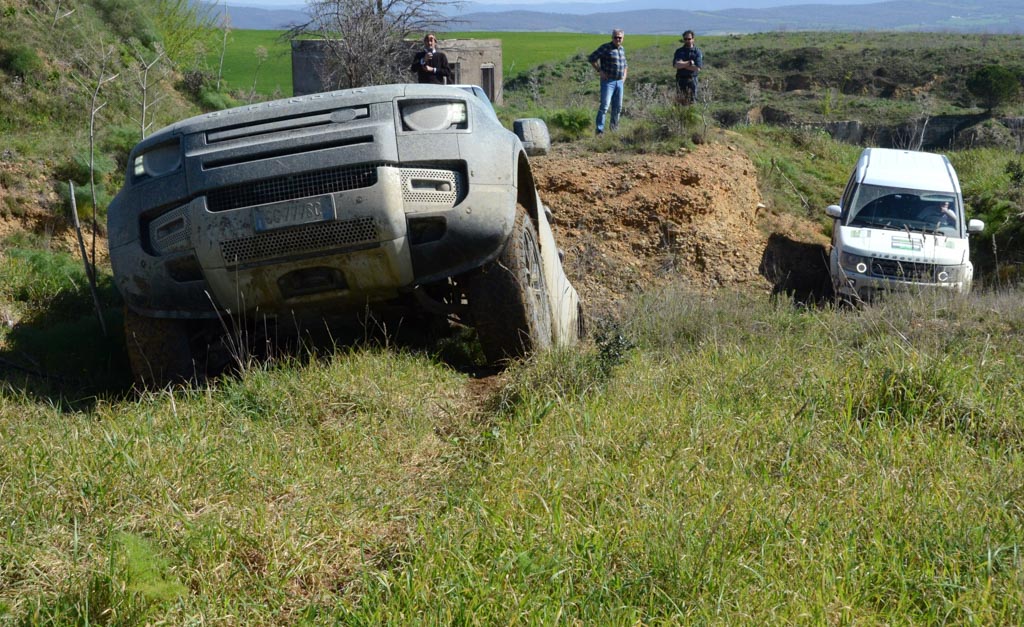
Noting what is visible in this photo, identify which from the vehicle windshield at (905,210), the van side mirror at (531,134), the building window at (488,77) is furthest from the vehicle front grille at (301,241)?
the building window at (488,77)

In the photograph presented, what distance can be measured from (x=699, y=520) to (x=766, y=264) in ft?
38.2

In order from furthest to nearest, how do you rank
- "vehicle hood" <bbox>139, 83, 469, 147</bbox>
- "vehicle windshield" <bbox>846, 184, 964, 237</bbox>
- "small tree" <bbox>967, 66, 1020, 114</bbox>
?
"small tree" <bbox>967, 66, 1020, 114</bbox> → "vehicle windshield" <bbox>846, 184, 964, 237</bbox> → "vehicle hood" <bbox>139, 83, 469, 147</bbox>

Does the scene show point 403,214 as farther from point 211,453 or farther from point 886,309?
point 886,309

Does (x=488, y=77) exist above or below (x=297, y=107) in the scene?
below

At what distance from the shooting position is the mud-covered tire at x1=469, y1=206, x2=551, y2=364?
17.6ft

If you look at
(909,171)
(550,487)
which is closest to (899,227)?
(909,171)

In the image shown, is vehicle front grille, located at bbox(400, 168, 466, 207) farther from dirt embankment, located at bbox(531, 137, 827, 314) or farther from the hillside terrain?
dirt embankment, located at bbox(531, 137, 827, 314)

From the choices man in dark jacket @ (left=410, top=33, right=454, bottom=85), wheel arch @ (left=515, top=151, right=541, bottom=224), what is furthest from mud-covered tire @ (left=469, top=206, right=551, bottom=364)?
man in dark jacket @ (left=410, top=33, right=454, bottom=85)

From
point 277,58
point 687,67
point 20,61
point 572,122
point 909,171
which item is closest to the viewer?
point 20,61

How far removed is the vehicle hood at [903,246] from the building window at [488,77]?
90.6 ft

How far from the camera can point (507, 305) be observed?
5363mm

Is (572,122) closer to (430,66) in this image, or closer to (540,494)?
(430,66)

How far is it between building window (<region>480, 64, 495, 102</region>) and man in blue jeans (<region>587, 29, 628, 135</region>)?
22.9 meters

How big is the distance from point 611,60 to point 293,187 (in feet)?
38.8
